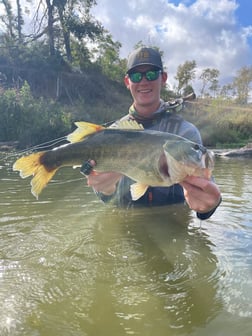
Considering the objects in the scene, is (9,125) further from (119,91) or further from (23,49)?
(119,91)

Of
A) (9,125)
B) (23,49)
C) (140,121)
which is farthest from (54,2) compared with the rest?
(140,121)

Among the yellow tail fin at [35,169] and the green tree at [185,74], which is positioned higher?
the green tree at [185,74]

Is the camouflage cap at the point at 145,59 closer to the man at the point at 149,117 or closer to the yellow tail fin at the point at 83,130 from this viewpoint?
the man at the point at 149,117

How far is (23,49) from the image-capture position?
98.7 ft

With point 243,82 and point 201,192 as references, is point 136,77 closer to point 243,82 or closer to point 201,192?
point 201,192

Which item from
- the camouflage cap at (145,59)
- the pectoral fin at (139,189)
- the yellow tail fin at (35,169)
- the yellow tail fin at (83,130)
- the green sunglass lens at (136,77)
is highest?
the camouflage cap at (145,59)

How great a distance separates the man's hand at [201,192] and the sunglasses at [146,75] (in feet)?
5.70

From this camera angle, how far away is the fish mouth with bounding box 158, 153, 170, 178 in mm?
2732

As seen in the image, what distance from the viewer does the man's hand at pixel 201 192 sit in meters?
2.76

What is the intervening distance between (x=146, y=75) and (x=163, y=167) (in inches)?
69.8

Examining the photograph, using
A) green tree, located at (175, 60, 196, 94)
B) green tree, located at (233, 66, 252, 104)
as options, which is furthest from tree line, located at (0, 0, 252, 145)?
green tree, located at (233, 66, 252, 104)

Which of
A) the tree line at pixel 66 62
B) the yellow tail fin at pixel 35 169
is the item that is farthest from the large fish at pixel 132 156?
the tree line at pixel 66 62

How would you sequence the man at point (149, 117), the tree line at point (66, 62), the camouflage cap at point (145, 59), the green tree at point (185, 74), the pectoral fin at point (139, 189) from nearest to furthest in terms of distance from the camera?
the pectoral fin at point (139, 189) < the man at point (149, 117) < the camouflage cap at point (145, 59) < the tree line at point (66, 62) < the green tree at point (185, 74)

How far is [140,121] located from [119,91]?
32492 mm
